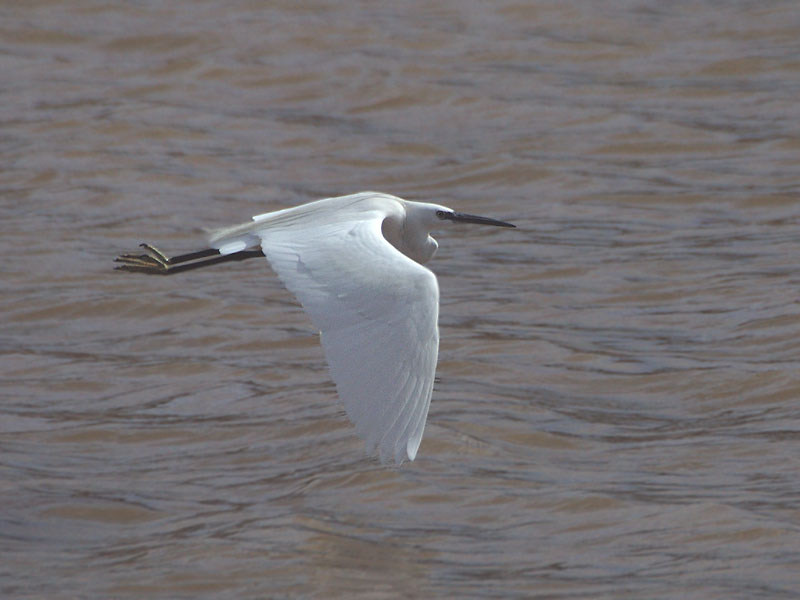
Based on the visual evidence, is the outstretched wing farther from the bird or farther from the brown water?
the brown water

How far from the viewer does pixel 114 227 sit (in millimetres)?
10469

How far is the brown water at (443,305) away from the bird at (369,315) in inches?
55.4

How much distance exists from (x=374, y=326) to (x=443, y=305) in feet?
14.8

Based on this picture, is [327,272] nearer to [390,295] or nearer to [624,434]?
[390,295]

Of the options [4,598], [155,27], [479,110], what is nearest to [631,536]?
[4,598]

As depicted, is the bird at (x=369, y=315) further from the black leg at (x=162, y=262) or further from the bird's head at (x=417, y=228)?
the black leg at (x=162, y=262)

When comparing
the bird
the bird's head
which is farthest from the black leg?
the bird

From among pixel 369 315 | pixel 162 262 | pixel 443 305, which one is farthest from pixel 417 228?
pixel 443 305

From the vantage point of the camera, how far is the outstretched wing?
175 inches

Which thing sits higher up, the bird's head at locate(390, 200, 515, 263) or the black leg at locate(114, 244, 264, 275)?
the bird's head at locate(390, 200, 515, 263)

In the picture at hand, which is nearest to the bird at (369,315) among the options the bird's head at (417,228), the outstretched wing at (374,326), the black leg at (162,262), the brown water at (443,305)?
the outstretched wing at (374,326)

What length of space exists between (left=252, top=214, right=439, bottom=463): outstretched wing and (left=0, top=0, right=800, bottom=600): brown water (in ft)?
4.75

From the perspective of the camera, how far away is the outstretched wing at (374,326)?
175 inches

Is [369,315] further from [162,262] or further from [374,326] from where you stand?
[162,262]
